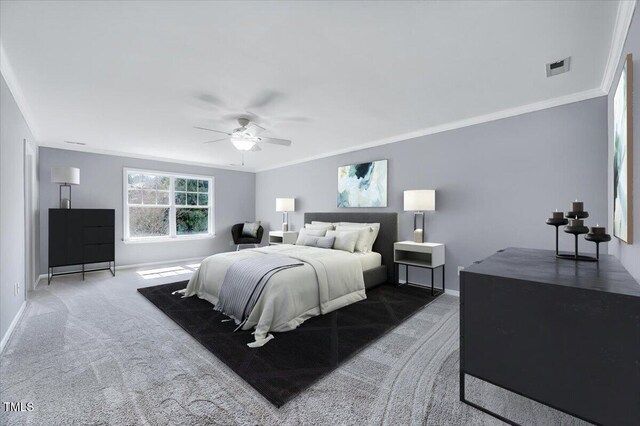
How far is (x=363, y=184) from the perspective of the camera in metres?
4.95

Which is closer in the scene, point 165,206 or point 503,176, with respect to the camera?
point 503,176

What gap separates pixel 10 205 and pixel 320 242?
11.6 feet

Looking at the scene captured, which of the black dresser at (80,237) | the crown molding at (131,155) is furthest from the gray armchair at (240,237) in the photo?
the black dresser at (80,237)

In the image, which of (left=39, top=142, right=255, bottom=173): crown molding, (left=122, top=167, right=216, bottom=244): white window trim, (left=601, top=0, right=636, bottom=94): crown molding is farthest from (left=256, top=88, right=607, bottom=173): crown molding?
(left=122, top=167, right=216, bottom=244): white window trim

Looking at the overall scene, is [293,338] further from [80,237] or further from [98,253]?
[80,237]

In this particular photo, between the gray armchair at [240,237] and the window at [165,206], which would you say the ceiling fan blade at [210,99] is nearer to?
the window at [165,206]

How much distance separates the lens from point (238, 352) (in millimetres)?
2232

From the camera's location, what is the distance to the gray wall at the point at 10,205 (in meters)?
2.33

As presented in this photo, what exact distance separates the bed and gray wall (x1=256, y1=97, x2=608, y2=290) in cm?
54

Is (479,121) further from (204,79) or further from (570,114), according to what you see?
(204,79)

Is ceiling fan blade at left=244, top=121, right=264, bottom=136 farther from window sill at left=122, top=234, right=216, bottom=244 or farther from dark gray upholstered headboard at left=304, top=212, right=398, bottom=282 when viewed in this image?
window sill at left=122, top=234, right=216, bottom=244

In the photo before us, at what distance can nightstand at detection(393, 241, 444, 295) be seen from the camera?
372cm

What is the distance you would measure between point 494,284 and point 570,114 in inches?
110

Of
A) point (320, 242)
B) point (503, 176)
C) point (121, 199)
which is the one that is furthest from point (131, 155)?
point (503, 176)
